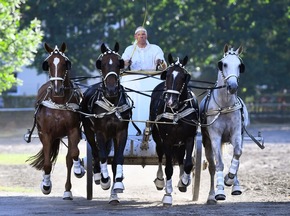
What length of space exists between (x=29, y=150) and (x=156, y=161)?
15662 millimetres

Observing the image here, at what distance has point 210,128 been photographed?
15391 millimetres

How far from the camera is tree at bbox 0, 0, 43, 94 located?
25.9 metres

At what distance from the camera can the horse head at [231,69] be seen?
48.8 ft

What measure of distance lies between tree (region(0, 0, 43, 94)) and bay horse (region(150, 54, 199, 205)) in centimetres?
1066

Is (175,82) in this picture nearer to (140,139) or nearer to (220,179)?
(220,179)

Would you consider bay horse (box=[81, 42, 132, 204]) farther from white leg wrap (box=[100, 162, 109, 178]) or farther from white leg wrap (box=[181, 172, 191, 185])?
white leg wrap (box=[181, 172, 191, 185])

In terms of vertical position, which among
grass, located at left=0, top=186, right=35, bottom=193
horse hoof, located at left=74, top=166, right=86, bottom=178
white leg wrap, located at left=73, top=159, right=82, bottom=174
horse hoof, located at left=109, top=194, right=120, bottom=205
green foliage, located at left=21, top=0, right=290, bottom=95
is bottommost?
grass, located at left=0, top=186, right=35, bottom=193

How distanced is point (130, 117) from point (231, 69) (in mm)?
1812

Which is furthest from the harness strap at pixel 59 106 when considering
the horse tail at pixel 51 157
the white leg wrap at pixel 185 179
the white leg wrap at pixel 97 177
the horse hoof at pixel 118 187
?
the white leg wrap at pixel 185 179

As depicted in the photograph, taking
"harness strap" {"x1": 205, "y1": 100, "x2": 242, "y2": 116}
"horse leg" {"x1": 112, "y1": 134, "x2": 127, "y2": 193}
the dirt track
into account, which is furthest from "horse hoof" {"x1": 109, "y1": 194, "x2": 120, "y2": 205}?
"harness strap" {"x1": 205, "y1": 100, "x2": 242, "y2": 116}

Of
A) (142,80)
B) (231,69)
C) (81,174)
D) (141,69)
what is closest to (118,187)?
(81,174)

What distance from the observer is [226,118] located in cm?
1534

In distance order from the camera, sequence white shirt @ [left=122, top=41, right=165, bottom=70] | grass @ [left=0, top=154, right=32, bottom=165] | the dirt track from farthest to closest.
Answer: grass @ [left=0, top=154, right=32, bottom=165] → white shirt @ [left=122, top=41, right=165, bottom=70] → the dirt track

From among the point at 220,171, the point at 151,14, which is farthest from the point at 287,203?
the point at 151,14
